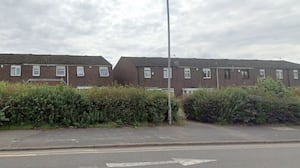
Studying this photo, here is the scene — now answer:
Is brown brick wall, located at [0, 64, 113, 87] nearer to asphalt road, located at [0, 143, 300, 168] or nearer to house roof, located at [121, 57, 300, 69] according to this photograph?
house roof, located at [121, 57, 300, 69]

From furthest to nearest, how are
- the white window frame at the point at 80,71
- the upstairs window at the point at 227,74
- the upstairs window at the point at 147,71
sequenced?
the upstairs window at the point at 227,74
the upstairs window at the point at 147,71
the white window frame at the point at 80,71

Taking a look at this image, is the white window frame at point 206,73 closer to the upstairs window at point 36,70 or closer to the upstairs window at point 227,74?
the upstairs window at point 227,74

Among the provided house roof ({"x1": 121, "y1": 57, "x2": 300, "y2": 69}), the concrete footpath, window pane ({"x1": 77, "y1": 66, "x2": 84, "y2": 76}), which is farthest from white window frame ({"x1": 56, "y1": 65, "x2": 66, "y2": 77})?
the concrete footpath

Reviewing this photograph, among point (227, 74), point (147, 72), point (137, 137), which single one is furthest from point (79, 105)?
point (227, 74)

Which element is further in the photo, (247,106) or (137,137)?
(247,106)

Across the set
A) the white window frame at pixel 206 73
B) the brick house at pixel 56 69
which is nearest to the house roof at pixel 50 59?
the brick house at pixel 56 69

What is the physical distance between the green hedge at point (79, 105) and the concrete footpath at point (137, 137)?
926 mm

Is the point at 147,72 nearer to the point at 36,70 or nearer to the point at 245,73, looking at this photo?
the point at 36,70

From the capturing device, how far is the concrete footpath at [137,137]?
11.7 metres

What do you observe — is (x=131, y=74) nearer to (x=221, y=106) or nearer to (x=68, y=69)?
(x=68, y=69)

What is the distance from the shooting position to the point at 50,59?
43.7m

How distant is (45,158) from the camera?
9.07 meters

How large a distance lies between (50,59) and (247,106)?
30220 millimetres

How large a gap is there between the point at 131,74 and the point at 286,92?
94.4 feet
